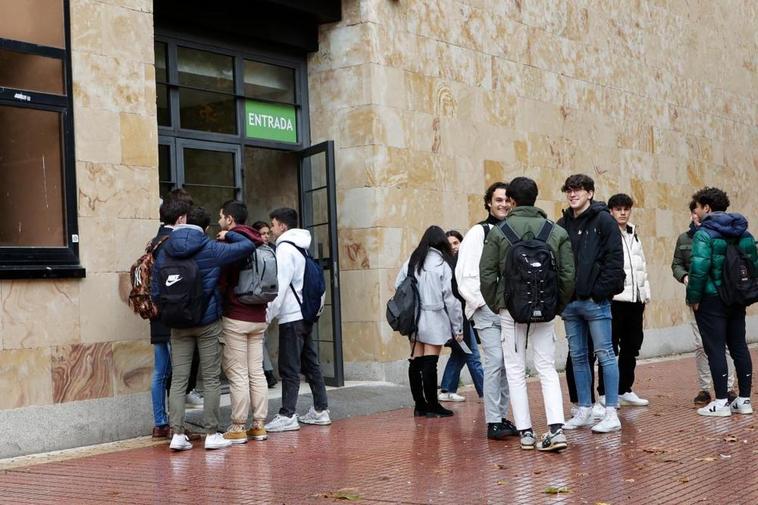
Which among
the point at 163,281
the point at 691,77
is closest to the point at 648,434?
the point at 163,281

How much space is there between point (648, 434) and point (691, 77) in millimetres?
12189

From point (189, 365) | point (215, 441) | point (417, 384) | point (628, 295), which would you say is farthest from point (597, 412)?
point (189, 365)

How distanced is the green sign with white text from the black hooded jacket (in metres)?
4.92

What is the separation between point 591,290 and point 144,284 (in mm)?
3617

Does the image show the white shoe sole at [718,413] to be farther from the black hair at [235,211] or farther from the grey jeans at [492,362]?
the black hair at [235,211]

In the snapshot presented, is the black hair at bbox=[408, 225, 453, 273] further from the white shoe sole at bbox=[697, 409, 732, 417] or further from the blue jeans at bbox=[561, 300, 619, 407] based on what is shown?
the white shoe sole at bbox=[697, 409, 732, 417]

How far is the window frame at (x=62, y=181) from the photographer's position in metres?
9.18

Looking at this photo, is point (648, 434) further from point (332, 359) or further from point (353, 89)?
point (353, 89)

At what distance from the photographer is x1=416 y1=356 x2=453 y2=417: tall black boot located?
10.4 metres

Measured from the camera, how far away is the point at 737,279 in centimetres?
979

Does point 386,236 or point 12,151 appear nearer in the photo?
point 12,151

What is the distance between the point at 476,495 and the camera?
6.68 m

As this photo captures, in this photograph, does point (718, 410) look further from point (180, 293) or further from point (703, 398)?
point (180, 293)

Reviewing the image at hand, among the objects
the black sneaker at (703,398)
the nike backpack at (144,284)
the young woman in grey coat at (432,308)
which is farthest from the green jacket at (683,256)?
the nike backpack at (144,284)
